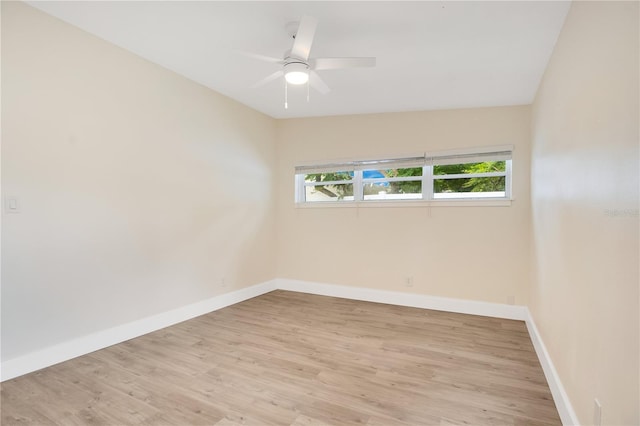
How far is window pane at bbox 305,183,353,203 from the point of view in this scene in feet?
15.3

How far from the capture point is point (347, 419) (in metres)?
1.84

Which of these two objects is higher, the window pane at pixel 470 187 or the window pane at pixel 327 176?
the window pane at pixel 327 176

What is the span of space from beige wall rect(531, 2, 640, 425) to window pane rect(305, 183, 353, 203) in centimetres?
262

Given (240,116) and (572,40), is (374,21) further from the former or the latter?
(240,116)

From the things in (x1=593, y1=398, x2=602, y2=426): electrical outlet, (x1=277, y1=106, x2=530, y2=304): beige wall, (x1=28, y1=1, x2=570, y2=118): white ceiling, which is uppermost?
(x1=28, y1=1, x2=570, y2=118): white ceiling

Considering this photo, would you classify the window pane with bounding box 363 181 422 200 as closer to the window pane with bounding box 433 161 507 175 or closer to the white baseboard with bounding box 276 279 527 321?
the window pane with bounding box 433 161 507 175

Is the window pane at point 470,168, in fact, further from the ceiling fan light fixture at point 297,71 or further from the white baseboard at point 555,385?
the ceiling fan light fixture at point 297,71

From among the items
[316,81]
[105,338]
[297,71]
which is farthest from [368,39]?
[105,338]

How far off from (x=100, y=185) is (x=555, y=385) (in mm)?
3720

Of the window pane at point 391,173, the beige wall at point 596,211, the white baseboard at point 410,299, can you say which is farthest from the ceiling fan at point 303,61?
the white baseboard at point 410,299

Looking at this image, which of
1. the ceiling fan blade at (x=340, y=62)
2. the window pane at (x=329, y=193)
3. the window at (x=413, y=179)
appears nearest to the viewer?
the ceiling fan blade at (x=340, y=62)

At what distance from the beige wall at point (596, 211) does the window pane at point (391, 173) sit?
189 centimetres

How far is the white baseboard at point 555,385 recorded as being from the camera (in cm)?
171

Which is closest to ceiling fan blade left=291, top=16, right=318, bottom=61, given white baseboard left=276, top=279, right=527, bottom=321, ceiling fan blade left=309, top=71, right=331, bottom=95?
ceiling fan blade left=309, top=71, right=331, bottom=95
